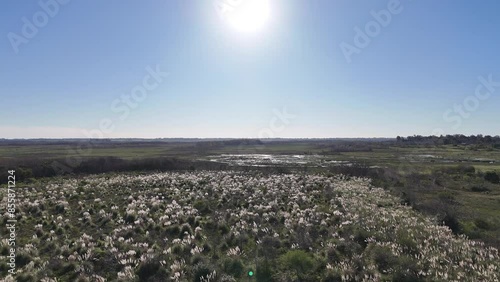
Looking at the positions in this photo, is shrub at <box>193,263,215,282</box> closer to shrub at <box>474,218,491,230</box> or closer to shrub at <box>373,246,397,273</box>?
shrub at <box>373,246,397,273</box>

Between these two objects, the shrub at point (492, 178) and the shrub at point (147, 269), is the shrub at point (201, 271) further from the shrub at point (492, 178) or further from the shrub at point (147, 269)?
the shrub at point (492, 178)

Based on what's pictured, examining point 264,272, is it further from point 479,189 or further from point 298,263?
point 479,189

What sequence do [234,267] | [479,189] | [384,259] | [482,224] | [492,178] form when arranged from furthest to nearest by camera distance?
[492,178] < [479,189] < [482,224] < [384,259] < [234,267]

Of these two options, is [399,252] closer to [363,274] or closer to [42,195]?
[363,274]

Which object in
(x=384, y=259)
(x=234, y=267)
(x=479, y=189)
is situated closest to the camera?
(x=234, y=267)

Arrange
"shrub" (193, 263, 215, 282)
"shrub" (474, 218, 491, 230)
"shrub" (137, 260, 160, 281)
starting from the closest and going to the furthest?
"shrub" (193, 263, 215, 282)
"shrub" (137, 260, 160, 281)
"shrub" (474, 218, 491, 230)

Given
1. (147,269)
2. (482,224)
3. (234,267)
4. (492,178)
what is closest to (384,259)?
(234,267)

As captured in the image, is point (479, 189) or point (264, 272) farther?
point (479, 189)

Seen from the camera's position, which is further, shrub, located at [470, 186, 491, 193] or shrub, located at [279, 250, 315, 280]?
shrub, located at [470, 186, 491, 193]

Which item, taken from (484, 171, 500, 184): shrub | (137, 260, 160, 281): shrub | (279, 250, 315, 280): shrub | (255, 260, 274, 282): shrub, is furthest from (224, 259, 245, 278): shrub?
(484, 171, 500, 184): shrub

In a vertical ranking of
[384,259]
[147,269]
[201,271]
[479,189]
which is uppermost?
[384,259]

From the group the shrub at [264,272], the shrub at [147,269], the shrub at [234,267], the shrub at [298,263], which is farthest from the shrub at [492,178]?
the shrub at [147,269]
